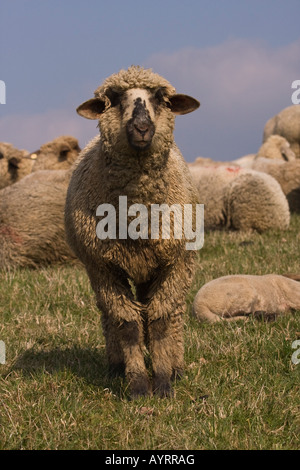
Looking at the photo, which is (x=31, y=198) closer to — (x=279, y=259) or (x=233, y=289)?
(x=279, y=259)

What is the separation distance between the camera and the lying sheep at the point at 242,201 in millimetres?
11898

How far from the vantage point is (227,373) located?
4.88 meters

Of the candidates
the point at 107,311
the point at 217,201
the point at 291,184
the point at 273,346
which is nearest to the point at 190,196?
the point at 107,311

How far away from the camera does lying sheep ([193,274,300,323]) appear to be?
6.43 metres

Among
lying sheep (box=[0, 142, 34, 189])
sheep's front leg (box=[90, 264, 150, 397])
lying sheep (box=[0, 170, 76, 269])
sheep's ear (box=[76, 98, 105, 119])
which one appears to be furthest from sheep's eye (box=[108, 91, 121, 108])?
lying sheep (box=[0, 142, 34, 189])

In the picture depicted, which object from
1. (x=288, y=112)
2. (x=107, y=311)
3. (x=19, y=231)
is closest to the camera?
(x=107, y=311)

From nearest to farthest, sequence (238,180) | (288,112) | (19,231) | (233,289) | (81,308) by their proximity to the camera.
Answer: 1. (233,289)
2. (81,308)
3. (19,231)
4. (238,180)
5. (288,112)

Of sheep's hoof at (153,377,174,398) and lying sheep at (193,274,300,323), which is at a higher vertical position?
lying sheep at (193,274,300,323)

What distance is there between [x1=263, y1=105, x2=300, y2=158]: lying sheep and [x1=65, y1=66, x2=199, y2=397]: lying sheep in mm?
22646

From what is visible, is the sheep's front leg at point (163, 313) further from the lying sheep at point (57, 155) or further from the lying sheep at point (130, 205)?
the lying sheep at point (57, 155)

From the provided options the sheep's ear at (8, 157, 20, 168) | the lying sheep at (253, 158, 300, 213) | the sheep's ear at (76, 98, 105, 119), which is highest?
the sheep's ear at (8, 157, 20, 168)

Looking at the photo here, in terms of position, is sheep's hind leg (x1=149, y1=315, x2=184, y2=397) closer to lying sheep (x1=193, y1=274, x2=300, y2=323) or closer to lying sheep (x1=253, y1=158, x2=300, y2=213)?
lying sheep (x1=193, y1=274, x2=300, y2=323)

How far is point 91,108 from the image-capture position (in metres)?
4.40

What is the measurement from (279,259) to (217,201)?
11.5 ft
